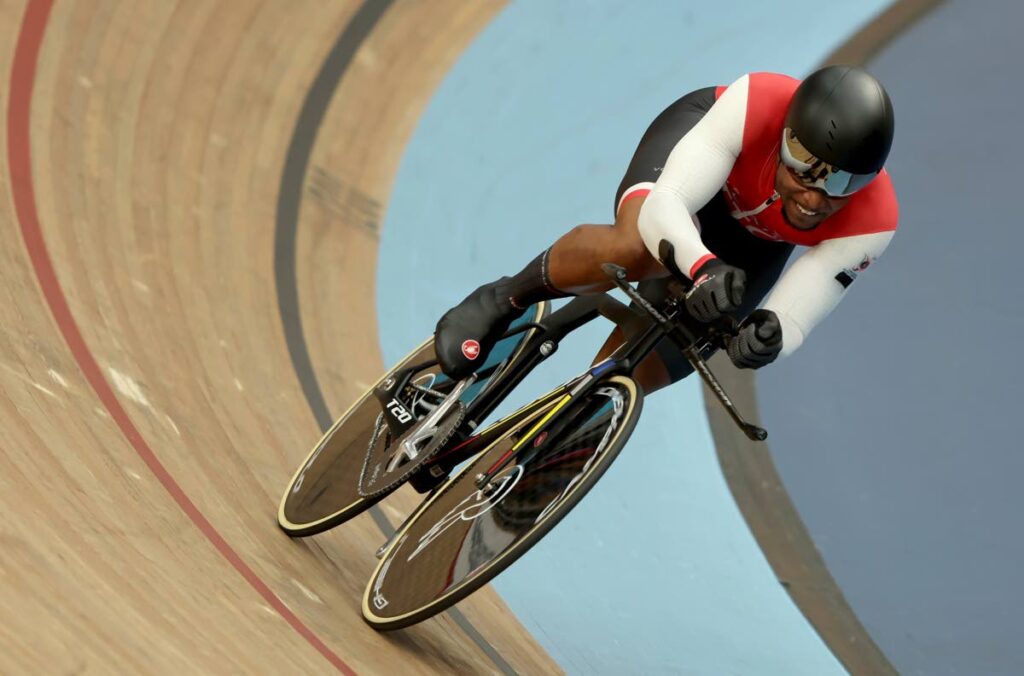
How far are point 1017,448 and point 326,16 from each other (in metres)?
3.26

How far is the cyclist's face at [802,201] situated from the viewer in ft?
8.61

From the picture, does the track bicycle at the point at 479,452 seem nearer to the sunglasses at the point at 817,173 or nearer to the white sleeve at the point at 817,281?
the white sleeve at the point at 817,281

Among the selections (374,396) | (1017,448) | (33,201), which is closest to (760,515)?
(1017,448)

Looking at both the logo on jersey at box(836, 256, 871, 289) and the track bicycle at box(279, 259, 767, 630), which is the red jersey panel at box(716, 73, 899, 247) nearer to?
the logo on jersey at box(836, 256, 871, 289)

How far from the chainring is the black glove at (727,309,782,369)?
31.6 inches

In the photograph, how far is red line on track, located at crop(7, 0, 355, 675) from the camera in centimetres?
276

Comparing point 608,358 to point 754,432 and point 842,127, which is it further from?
point 842,127

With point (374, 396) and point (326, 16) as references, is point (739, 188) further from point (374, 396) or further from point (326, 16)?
point (326, 16)

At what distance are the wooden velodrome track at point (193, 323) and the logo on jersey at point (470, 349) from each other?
2.16ft

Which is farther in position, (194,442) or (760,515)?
(760,515)

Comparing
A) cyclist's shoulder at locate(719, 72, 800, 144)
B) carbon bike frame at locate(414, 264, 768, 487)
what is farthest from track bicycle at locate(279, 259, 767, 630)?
cyclist's shoulder at locate(719, 72, 800, 144)

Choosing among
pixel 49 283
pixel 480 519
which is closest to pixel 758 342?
pixel 480 519

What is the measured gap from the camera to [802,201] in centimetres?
265

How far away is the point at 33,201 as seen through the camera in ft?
12.1
